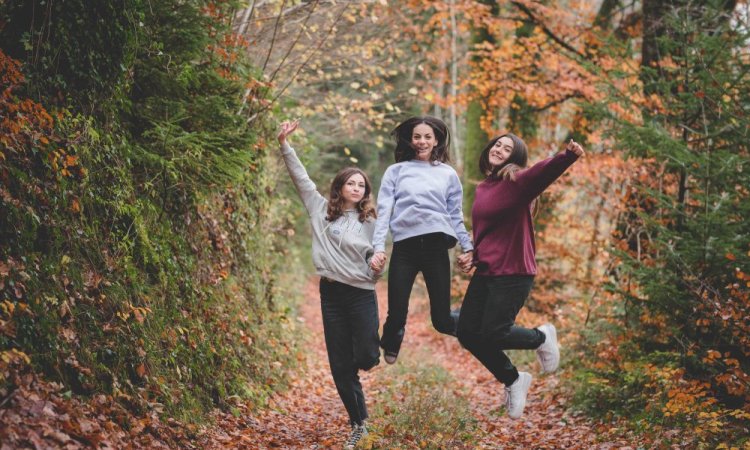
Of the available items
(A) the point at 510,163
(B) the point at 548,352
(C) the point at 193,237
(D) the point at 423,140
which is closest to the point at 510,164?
(A) the point at 510,163

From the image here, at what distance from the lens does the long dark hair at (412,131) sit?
5633mm

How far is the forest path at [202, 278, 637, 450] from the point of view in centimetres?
559

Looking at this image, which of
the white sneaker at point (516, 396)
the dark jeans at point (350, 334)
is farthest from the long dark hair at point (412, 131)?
the white sneaker at point (516, 396)

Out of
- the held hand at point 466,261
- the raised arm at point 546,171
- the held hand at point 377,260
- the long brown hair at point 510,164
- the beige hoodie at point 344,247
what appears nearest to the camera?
the raised arm at point 546,171

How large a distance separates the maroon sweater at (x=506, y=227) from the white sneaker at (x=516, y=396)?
1091mm

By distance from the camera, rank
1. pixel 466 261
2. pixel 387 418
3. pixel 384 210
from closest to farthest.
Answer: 1. pixel 384 210
2. pixel 466 261
3. pixel 387 418

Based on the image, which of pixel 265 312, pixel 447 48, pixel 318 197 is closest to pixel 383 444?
pixel 318 197

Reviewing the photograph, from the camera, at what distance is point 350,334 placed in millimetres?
5375

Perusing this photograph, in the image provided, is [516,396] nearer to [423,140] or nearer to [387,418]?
[387,418]

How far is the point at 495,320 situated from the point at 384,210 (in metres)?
1.34

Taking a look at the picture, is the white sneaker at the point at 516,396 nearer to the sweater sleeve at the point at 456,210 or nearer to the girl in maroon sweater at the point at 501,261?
the girl in maroon sweater at the point at 501,261

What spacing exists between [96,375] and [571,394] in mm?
5816

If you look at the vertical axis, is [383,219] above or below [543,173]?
below

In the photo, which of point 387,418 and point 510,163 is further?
point 387,418
